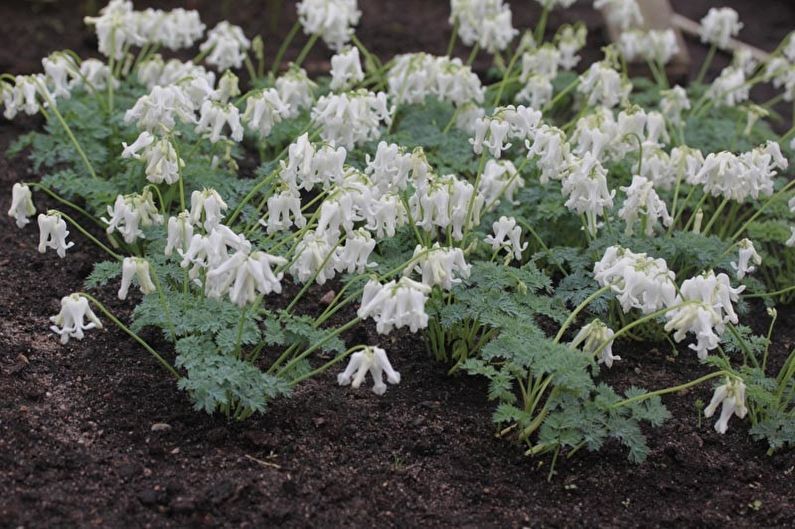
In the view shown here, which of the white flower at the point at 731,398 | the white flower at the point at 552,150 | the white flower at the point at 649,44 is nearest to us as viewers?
the white flower at the point at 731,398

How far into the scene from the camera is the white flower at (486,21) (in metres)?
6.85

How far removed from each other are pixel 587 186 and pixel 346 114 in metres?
1.14

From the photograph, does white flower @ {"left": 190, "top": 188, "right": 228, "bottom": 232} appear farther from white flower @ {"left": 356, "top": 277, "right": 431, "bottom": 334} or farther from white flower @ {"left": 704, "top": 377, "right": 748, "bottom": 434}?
white flower @ {"left": 704, "top": 377, "right": 748, "bottom": 434}

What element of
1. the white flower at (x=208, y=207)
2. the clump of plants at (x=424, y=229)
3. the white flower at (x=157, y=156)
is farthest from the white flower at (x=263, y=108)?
the white flower at (x=208, y=207)

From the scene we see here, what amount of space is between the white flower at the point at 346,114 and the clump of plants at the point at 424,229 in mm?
13

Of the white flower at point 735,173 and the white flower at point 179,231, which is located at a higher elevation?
the white flower at point 735,173

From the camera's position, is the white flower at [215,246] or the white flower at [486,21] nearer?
the white flower at [215,246]

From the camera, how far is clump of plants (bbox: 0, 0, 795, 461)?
4.21m

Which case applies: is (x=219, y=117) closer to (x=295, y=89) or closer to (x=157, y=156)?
(x=157, y=156)

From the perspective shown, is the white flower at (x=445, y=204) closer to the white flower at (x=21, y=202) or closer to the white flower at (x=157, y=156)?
the white flower at (x=157, y=156)

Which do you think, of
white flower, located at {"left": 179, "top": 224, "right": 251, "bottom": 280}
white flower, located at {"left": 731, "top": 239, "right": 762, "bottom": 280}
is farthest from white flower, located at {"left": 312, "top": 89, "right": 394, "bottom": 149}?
white flower, located at {"left": 731, "top": 239, "right": 762, "bottom": 280}

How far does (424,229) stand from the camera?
4754 millimetres

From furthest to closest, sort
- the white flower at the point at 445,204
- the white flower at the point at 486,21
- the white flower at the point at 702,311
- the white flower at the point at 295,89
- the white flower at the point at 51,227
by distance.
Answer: the white flower at the point at 486,21 → the white flower at the point at 295,89 → the white flower at the point at 445,204 → the white flower at the point at 51,227 → the white flower at the point at 702,311

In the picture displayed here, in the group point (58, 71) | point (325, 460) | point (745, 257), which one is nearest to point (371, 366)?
point (325, 460)
